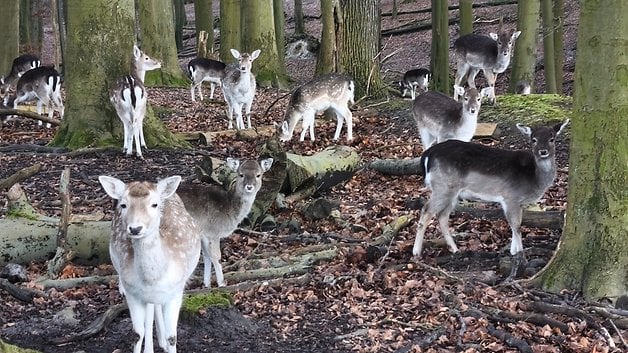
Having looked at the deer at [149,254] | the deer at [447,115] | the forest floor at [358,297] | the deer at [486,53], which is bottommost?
the forest floor at [358,297]

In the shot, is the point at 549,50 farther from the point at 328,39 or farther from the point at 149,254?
the point at 149,254

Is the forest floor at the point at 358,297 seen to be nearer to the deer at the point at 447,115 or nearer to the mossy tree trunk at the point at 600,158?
the mossy tree trunk at the point at 600,158

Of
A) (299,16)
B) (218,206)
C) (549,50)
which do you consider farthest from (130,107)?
(299,16)

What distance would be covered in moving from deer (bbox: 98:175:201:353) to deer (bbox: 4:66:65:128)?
1267 cm

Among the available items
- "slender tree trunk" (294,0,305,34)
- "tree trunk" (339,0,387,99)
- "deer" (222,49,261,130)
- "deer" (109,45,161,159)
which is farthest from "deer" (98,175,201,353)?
"slender tree trunk" (294,0,305,34)

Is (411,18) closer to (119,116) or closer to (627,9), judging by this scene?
(119,116)

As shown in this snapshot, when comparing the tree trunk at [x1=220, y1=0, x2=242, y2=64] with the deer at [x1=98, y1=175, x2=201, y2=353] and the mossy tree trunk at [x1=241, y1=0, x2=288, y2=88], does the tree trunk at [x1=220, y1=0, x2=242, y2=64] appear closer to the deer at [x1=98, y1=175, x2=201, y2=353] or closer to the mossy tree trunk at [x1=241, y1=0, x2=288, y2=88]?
the mossy tree trunk at [x1=241, y1=0, x2=288, y2=88]

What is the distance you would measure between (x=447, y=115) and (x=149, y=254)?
690 centimetres

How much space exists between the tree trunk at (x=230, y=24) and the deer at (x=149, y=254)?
1711cm

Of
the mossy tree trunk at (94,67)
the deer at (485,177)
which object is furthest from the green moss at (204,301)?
the mossy tree trunk at (94,67)

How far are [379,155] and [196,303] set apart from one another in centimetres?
654

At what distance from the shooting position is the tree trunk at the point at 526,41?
621 inches

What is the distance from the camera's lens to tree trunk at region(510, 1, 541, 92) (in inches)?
621

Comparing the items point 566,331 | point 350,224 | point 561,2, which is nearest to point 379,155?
point 350,224
